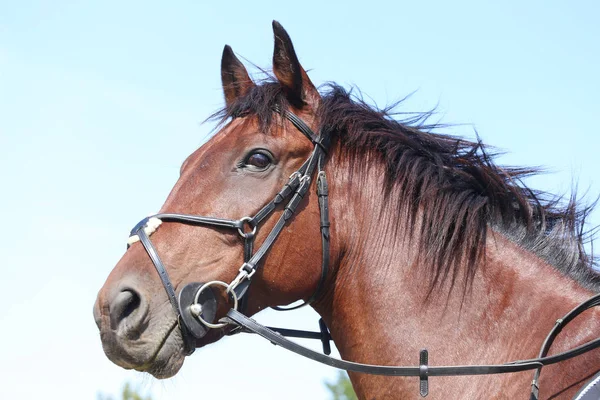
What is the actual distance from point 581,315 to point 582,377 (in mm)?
402

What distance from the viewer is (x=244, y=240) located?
4656 millimetres

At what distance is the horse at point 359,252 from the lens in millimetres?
4363

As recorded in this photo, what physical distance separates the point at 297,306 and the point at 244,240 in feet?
2.44

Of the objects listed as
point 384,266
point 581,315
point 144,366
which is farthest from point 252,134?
point 581,315

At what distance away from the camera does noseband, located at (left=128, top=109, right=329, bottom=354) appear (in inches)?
175

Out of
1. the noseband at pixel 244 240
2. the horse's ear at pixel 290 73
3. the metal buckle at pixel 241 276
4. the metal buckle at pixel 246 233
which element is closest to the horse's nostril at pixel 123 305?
the noseband at pixel 244 240

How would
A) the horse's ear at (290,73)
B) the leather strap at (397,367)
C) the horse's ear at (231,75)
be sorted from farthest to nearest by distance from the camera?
the horse's ear at (231,75) < the horse's ear at (290,73) < the leather strap at (397,367)

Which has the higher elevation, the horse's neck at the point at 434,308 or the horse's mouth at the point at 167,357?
the horse's neck at the point at 434,308

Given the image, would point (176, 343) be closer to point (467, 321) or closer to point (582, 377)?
point (467, 321)

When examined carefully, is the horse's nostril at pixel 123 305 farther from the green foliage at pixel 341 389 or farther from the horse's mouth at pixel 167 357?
the green foliage at pixel 341 389

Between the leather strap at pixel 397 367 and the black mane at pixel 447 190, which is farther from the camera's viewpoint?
the black mane at pixel 447 190

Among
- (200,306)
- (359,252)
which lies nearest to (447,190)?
(359,252)

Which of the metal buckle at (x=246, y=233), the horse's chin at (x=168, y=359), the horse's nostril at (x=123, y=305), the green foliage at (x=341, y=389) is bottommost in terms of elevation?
the green foliage at (x=341, y=389)

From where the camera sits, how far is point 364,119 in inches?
205
